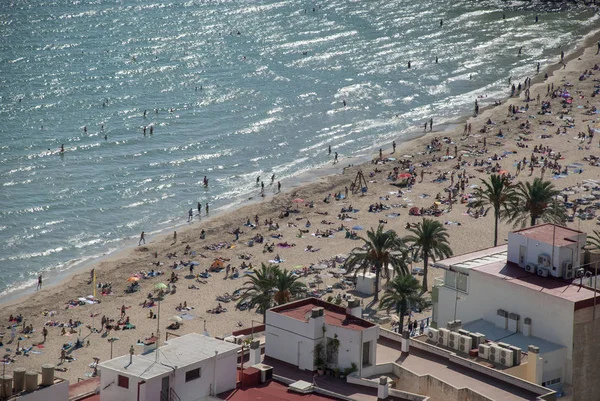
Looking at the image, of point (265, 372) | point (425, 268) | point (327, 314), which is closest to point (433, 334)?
point (327, 314)

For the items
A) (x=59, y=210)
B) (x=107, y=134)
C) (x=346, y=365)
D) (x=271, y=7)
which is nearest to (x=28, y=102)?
(x=107, y=134)

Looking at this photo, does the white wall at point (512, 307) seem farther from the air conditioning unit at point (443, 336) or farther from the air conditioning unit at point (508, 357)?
the air conditioning unit at point (443, 336)

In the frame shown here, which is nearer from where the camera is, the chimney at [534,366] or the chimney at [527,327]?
the chimney at [534,366]

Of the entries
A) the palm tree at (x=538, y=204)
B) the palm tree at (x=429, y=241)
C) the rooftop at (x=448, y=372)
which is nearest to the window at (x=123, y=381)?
the rooftop at (x=448, y=372)

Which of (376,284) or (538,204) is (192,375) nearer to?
(376,284)

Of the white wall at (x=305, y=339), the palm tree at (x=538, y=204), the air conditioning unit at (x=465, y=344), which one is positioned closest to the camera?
the white wall at (x=305, y=339)

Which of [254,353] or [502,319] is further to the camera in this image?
[502,319]
